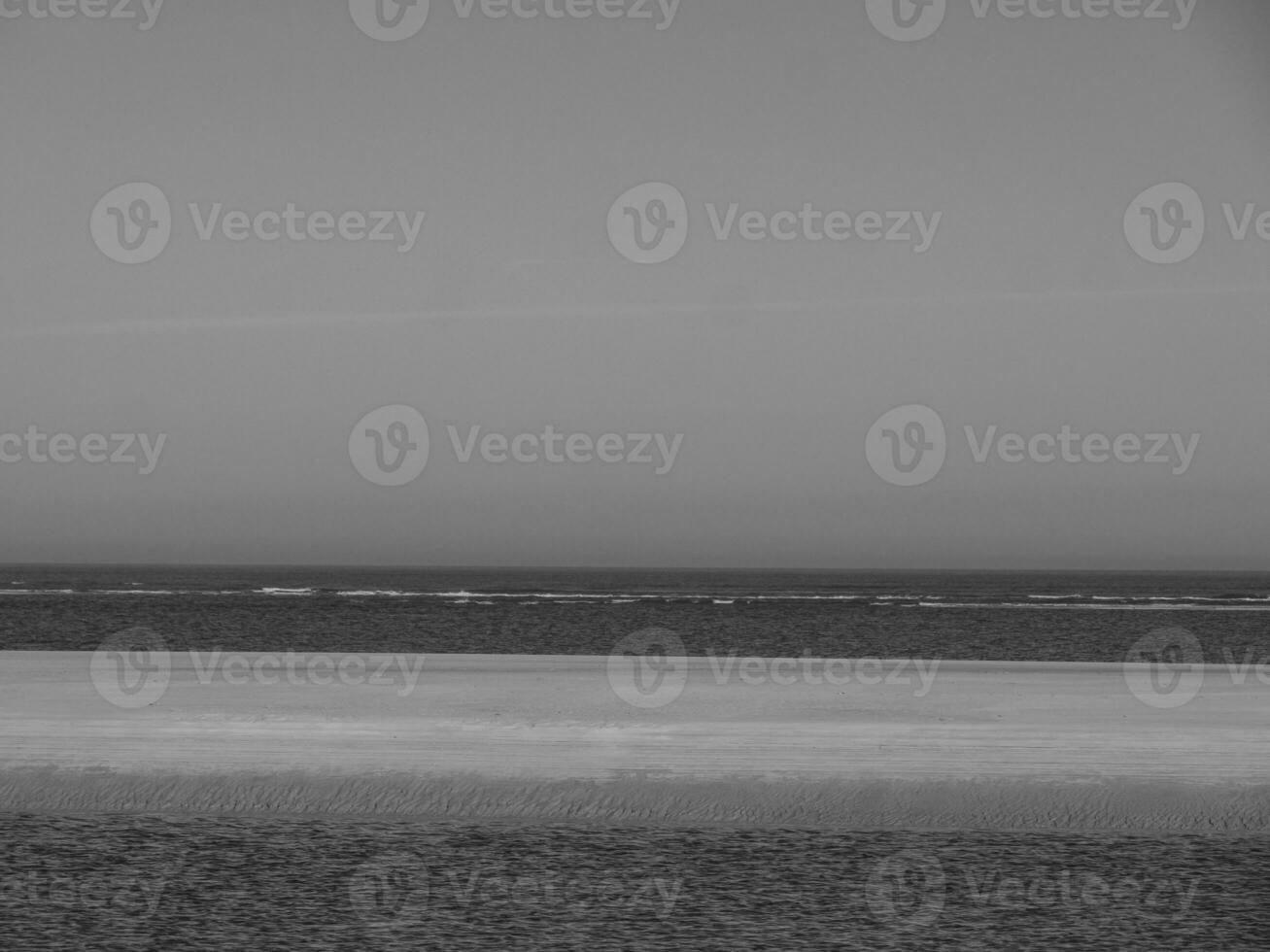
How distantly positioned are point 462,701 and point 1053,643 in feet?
104

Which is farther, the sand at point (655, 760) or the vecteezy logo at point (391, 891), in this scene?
the sand at point (655, 760)

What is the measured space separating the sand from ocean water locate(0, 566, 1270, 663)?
18.3m
